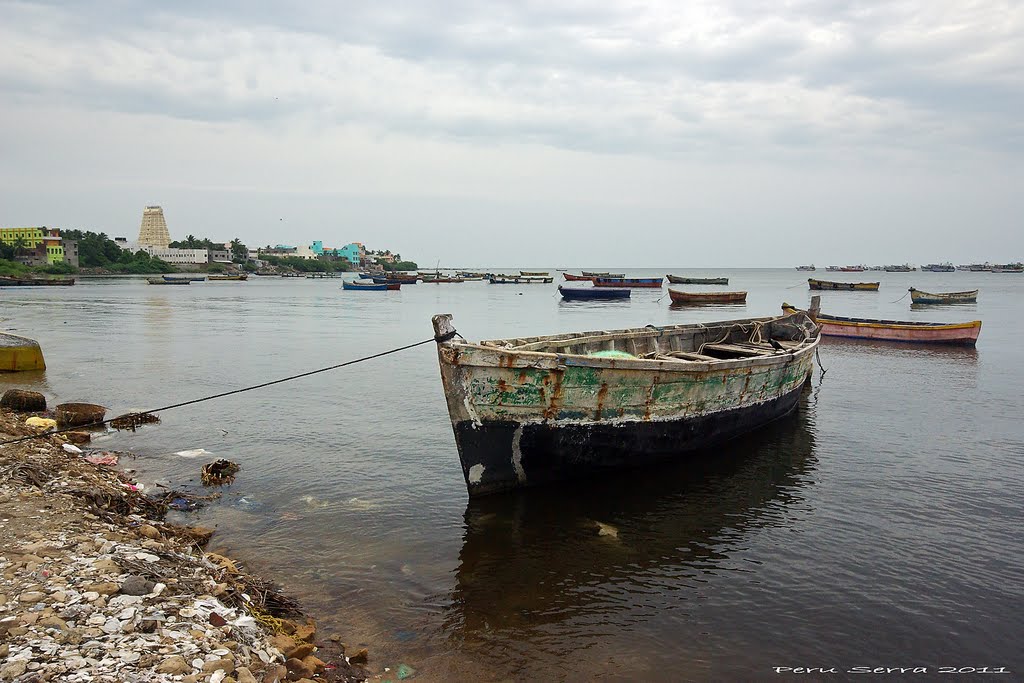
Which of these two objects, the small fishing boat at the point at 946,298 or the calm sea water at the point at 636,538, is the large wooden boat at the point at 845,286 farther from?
the calm sea water at the point at 636,538

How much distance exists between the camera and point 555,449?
9.52 m

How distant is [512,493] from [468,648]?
369 cm

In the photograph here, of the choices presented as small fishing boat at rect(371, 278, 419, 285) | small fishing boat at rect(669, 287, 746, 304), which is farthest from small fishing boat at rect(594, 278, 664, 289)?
small fishing boat at rect(371, 278, 419, 285)

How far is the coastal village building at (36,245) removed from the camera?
100 meters

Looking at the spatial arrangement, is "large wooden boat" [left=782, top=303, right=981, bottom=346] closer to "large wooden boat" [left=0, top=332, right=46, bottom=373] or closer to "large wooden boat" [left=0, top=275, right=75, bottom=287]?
"large wooden boat" [left=0, top=332, right=46, bottom=373]

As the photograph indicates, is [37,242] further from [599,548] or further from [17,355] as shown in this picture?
[599,548]

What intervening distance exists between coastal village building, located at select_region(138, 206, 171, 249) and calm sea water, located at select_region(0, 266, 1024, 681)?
6940 inches

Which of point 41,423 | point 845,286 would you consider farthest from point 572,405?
point 845,286

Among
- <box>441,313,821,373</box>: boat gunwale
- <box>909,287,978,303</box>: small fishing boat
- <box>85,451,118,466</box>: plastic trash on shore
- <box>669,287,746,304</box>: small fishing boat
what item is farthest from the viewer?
<box>669,287,746,304</box>: small fishing boat

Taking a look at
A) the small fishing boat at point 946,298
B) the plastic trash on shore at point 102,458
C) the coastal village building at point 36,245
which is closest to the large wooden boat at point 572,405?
the plastic trash on shore at point 102,458

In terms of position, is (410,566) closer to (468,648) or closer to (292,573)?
(292,573)

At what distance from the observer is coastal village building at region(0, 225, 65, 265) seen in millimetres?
100188

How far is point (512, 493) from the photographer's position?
31.5ft

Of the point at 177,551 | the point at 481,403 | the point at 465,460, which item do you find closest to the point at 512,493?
the point at 465,460
